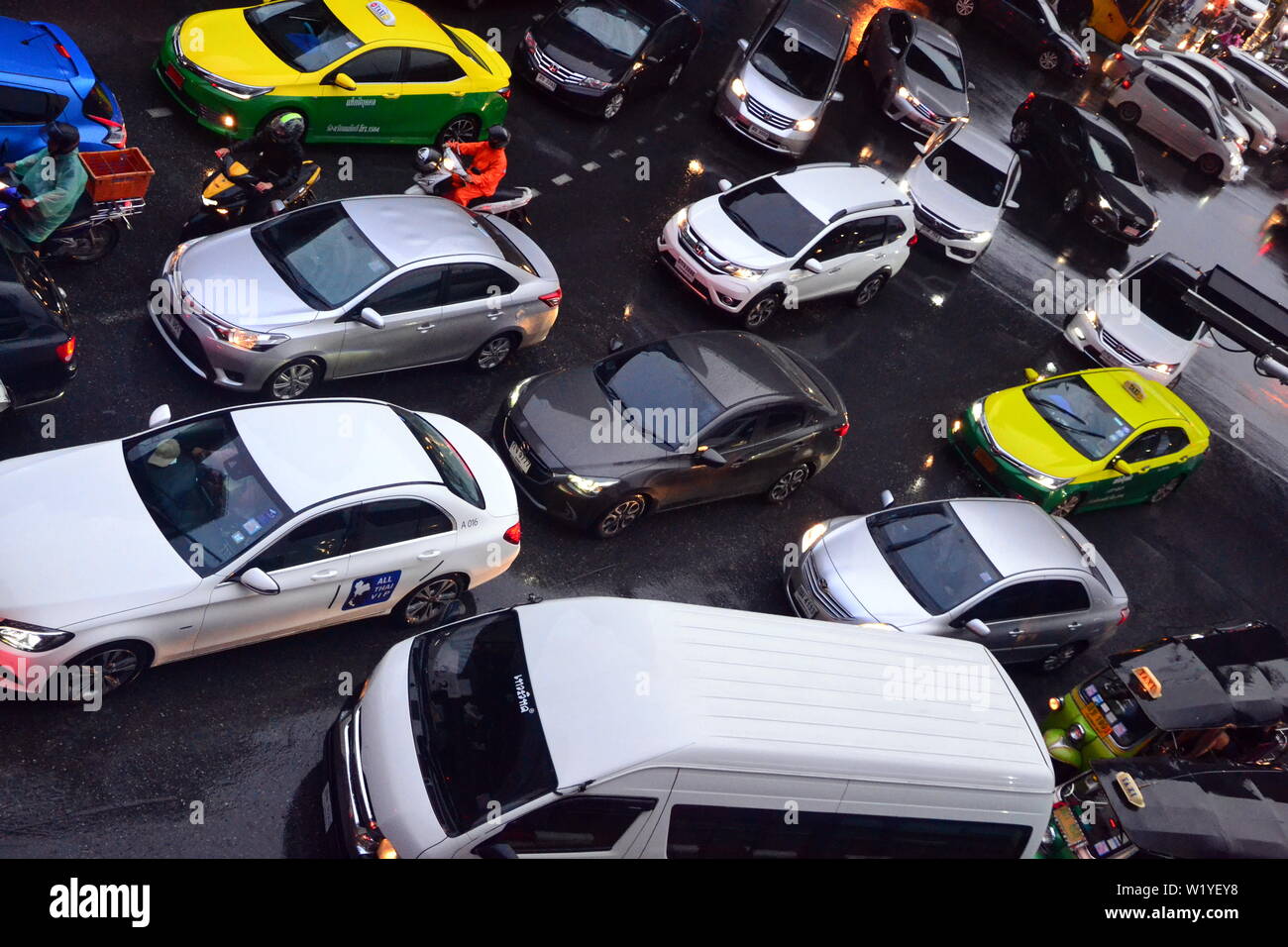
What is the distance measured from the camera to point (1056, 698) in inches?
460

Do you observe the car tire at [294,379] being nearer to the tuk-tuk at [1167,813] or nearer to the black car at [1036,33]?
the tuk-tuk at [1167,813]

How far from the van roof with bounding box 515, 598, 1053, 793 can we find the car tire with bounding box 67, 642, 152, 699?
2694 millimetres

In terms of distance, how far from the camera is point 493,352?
12680 millimetres

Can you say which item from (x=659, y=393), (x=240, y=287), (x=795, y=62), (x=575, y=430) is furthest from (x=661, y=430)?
(x=795, y=62)

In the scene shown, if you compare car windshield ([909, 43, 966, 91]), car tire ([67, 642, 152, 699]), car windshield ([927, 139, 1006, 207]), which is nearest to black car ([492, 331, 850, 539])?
car tire ([67, 642, 152, 699])

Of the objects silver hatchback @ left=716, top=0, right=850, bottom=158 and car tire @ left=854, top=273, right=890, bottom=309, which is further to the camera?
silver hatchback @ left=716, top=0, right=850, bottom=158

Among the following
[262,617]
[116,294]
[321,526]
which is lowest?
[116,294]

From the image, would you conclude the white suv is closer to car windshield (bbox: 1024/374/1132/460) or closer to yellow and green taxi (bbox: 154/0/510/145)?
car windshield (bbox: 1024/374/1132/460)

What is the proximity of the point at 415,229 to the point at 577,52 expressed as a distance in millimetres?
6788

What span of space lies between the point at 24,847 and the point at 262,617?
212 cm

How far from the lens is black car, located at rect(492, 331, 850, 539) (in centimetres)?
1116

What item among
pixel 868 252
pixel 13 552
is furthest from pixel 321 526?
pixel 868 252

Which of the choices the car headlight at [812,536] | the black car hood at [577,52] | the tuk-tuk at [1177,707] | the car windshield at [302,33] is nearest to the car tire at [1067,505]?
the tuk-tuk at [1177,707]
